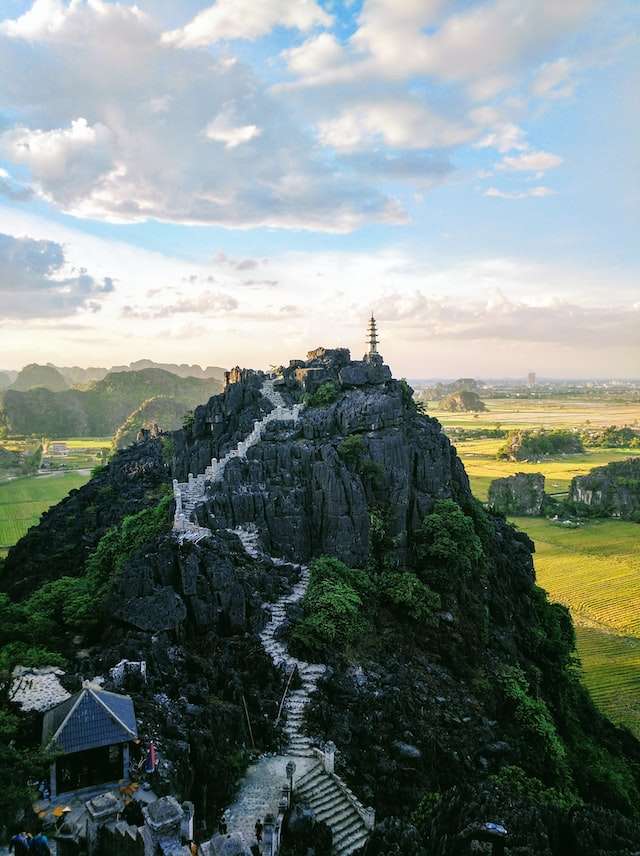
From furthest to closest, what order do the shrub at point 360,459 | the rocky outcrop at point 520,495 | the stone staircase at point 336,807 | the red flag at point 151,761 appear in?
the rocky outcrop at point 520,495 → the shrub at point 360,459 → the stone staircase at point 336,807 → the red flag at point 151,761

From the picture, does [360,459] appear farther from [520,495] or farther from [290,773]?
[520,495]

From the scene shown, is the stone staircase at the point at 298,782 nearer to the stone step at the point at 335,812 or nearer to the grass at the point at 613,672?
the stone step at the point at 335,812

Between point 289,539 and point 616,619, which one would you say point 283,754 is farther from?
point 616,619

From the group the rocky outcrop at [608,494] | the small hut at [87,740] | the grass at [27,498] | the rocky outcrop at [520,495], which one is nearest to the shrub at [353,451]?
the small hut at [87,740]

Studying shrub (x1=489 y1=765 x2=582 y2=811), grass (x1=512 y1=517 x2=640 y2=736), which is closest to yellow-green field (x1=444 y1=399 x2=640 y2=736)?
grass (x1=512 y1=517 x2=640 y2=736)

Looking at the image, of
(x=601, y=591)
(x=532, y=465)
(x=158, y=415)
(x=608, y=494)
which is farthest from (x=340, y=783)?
(x=158, y=415)

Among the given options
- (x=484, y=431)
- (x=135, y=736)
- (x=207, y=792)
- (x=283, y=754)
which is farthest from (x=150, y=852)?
(x=484, y=431)

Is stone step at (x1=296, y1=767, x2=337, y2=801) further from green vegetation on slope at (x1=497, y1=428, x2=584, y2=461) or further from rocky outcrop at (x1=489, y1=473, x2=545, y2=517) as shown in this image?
green vegetation on slope at (x1=497, y1=428, x2=584, y2=461)

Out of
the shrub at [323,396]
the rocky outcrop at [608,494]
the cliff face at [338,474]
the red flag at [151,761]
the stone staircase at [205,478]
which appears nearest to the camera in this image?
the red flag at [151,761]
